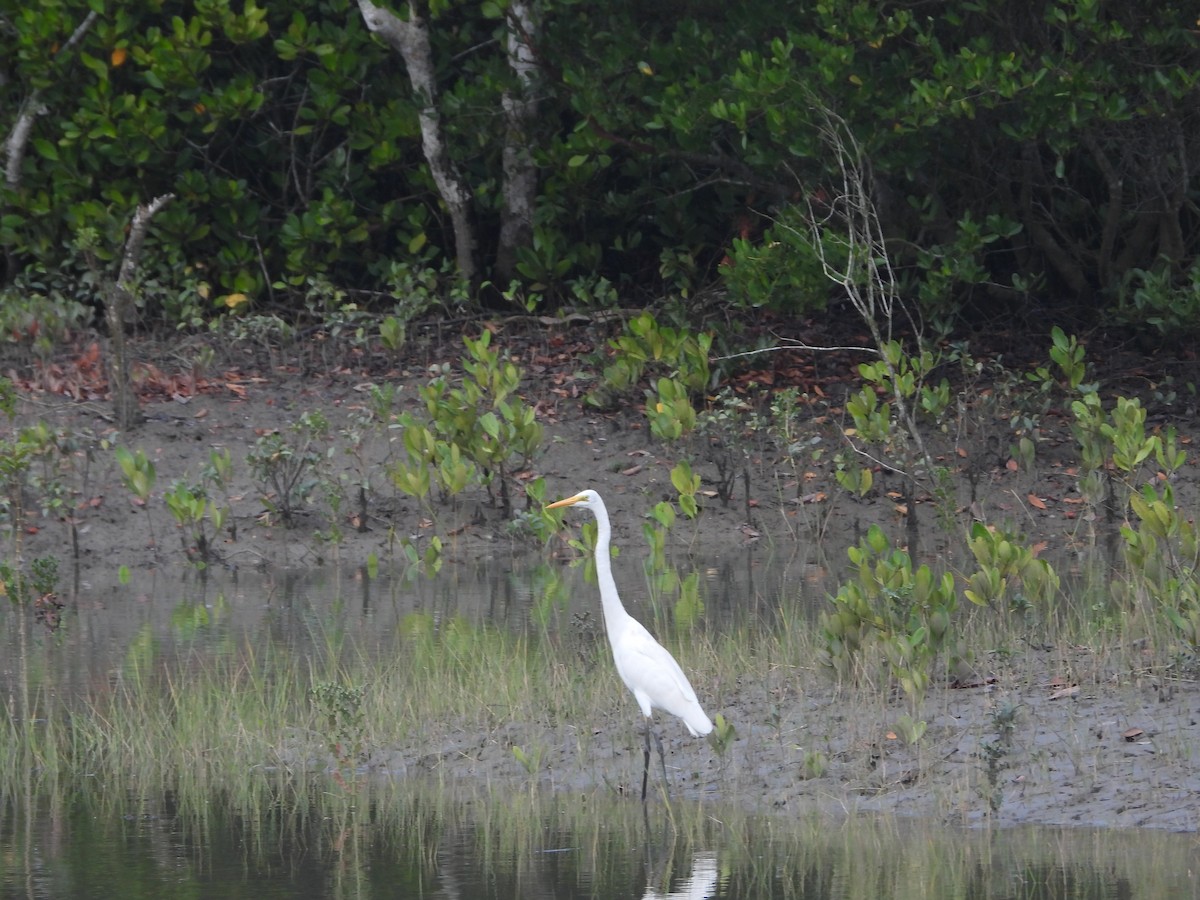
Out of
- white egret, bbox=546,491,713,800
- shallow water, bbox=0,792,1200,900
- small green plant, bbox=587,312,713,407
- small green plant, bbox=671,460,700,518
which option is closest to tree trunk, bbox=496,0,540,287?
small green plant, bbox=587,312,713,407

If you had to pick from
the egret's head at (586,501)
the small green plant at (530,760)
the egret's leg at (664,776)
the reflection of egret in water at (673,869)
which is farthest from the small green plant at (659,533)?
the reflection of egret in water at (673,869)

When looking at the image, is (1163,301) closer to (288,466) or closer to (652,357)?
(652,357)

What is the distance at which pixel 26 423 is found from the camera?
13695mm

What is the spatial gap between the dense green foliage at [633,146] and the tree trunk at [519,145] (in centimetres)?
14

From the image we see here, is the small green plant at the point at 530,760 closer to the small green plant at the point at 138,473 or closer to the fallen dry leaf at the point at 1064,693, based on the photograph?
the fallen dry leaf at the point at 1064,693

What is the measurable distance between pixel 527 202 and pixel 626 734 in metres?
9.98

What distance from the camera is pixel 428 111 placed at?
15812 mm

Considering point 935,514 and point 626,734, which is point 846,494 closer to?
point 935,514

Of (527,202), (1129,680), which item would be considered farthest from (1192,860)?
(527,202)

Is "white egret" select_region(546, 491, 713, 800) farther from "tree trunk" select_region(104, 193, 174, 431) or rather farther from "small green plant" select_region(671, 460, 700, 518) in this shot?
"tree trunk" select_region(104, 193, 174, 431)

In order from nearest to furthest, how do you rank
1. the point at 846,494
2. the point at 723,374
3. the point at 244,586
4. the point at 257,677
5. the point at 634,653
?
the point at 634,653, the point at 257,677, the point at 244,586, the point at 846,494, the point at 723,374

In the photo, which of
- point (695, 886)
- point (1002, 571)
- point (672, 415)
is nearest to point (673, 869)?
point (695, 886)

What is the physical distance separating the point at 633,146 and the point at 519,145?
176 centimetres

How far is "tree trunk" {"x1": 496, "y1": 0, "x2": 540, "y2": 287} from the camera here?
15227 mm
